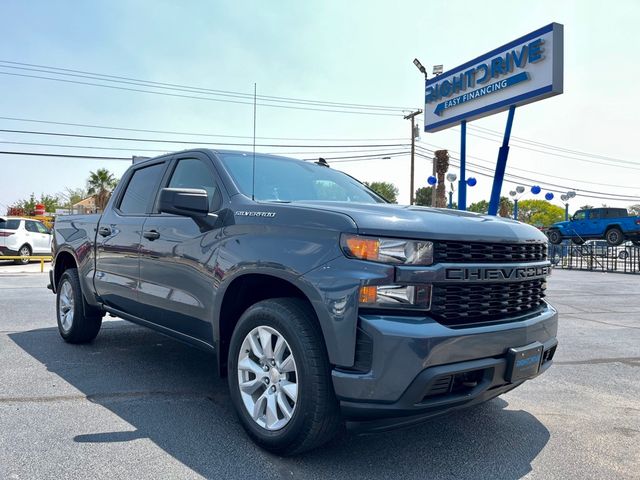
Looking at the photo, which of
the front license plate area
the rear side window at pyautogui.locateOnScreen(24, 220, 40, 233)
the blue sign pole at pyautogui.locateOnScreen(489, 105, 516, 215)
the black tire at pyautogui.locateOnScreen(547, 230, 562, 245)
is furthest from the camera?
the black tire at pyautogui.locateOnScreen(547, 230, 562, 245)

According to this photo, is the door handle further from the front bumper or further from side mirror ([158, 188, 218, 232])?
the front bumper

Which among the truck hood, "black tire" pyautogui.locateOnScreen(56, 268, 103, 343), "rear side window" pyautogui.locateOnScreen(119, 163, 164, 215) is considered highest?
"rear side window" pyautogui.locateOnScreen(119, 163, 164, 215)

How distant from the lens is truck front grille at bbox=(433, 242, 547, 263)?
105 inches

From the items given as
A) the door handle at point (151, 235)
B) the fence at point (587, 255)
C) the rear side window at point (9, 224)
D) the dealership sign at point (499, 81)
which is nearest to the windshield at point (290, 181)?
the door handle at point (151, 235)

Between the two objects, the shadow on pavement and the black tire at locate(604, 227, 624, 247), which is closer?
the shadow on pavement

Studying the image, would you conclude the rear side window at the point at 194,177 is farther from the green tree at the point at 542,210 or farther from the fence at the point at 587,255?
the green tree at the point at 542,210

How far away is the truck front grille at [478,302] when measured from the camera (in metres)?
2.62

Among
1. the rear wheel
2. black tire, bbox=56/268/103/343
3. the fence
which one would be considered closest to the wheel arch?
black tire, bbox=56/268/103/343

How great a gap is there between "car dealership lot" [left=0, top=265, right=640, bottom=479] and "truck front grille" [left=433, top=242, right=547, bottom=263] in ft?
3.78

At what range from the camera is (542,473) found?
2787mm

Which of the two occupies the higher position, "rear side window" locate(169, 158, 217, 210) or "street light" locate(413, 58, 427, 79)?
"street light" locate(413, 58, 427, 79)

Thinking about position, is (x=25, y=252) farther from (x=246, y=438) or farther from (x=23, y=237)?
(x=246, y=438)

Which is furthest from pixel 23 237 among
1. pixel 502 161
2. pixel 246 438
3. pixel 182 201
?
pixel 246 438

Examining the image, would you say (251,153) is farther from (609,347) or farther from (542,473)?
(609,347)
